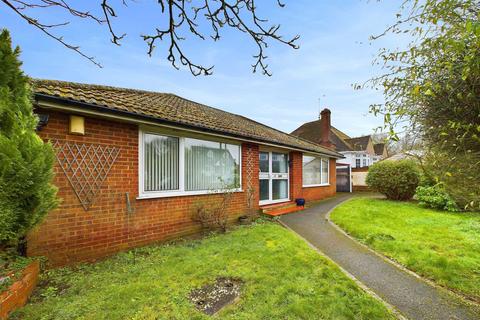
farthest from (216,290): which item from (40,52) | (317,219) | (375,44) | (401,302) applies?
(317,219)

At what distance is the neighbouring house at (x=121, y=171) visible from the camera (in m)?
4.42

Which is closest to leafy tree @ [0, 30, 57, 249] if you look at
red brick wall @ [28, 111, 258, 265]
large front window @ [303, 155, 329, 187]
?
red brick wall @ [28, 111, 258, 265]

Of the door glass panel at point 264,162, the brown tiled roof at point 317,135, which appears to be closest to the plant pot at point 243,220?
the door glass panel at point 264,162

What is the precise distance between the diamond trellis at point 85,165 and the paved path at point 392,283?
17.2 ft

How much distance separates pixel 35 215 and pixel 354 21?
5689 mm

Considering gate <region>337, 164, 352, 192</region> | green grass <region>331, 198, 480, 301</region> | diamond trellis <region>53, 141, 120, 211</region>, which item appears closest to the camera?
green grass <region>331, 198, 480, 301</region>

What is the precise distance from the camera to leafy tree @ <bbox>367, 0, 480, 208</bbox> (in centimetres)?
227

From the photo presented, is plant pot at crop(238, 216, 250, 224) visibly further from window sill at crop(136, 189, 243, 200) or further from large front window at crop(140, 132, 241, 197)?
window sill at crop(136, 189, 243, 200)

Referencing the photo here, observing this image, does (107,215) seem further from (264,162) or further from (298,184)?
(298,184)

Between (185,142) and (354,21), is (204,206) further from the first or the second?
(354,21)

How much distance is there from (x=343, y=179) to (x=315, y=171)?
7007mm

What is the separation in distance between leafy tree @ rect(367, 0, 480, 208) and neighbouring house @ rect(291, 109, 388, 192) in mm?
15738

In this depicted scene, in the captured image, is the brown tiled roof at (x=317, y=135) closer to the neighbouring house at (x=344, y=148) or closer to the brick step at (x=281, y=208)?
the neighbouring house at (x=344, y=148)

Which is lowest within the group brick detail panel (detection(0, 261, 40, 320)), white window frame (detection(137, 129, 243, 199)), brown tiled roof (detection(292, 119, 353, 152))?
brick detail panel (detection(0, 261, 40, 320))
